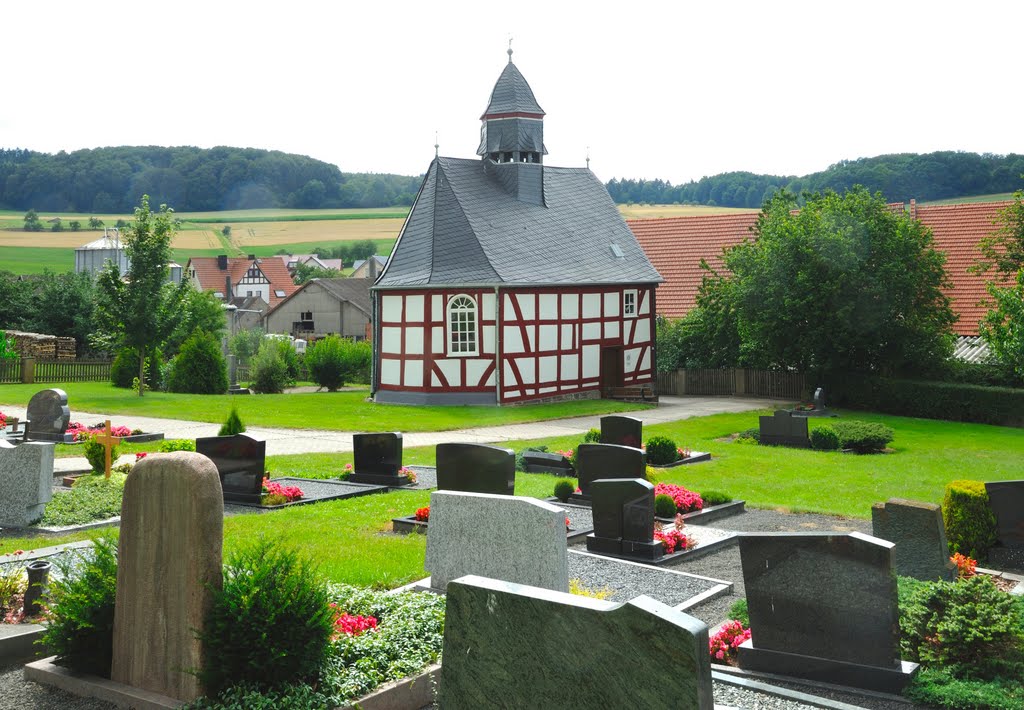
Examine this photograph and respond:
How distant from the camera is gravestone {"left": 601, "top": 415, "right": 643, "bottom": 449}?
19328 mm

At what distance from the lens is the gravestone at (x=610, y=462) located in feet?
50.8

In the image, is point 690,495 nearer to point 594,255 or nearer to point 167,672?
point 167,672

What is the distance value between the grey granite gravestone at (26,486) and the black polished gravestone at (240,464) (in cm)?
275

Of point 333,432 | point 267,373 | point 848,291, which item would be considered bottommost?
point 333,432

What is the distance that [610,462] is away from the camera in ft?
51.5

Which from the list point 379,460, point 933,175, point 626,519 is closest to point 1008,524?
point 626,519

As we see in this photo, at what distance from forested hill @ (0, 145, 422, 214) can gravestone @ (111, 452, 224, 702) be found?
92.0 meters

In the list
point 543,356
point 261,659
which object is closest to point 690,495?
point 261,659

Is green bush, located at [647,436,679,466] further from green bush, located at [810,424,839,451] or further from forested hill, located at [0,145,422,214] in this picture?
forested hill, located at [0,145,422,214]

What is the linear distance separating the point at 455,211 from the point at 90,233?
70.1 meters

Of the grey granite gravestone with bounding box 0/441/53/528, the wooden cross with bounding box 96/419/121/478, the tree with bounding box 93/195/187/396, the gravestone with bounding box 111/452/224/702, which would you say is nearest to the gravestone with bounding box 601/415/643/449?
the wooden cross with bounding box 96/419/121/478

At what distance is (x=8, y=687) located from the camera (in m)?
7.50

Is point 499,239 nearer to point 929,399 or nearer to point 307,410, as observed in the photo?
point 307,410

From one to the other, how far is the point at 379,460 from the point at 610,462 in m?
4.51
